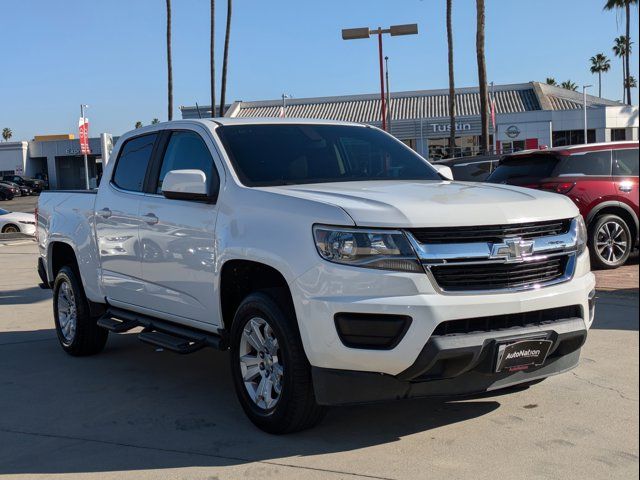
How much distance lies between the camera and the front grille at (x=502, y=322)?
12.0 ft

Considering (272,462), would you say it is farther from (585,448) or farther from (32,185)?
(32,185)

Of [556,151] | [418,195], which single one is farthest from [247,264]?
[556,151]

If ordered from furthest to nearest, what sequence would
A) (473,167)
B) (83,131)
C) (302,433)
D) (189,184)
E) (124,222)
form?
(83,131)
(473,167)
(124,222)
(189,184)
(302,433)

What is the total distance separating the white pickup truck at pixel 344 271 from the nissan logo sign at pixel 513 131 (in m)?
44.4

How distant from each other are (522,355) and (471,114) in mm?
51526

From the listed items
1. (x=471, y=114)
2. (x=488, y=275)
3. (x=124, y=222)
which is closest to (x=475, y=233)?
(x=488, y=275)

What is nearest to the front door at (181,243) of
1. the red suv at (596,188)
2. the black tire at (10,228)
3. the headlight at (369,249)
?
the headlight at (369,249)

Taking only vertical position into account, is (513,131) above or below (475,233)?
above

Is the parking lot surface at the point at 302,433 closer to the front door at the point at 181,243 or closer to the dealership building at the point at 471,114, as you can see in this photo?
the front door at the point at 181,243

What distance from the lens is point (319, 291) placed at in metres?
3.74

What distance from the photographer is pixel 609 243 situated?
396 inches

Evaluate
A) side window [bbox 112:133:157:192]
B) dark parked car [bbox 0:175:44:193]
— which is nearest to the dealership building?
dark parked car [bbox 0:175:44:193]

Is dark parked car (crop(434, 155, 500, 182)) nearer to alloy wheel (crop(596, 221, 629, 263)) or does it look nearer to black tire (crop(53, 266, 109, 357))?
alloy wheel (crop(596, 221, 629, 263))

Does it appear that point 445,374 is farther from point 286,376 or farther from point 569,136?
point 569,136
